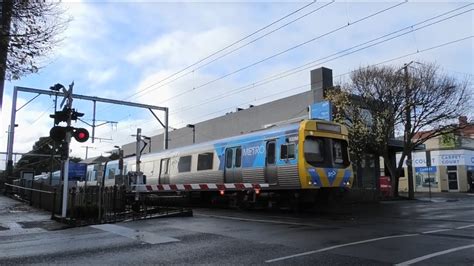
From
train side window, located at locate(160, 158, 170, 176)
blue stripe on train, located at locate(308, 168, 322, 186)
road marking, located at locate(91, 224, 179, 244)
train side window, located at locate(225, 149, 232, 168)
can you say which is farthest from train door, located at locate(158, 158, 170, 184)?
road marking, located at locate(91, 224, 179, 244)

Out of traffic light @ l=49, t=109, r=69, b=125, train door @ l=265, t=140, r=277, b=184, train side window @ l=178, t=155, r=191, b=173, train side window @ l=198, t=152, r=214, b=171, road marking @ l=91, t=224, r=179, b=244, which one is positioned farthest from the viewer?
train side window @ l=178, t=155, r=191, b=173

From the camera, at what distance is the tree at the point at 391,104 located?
27.8 m

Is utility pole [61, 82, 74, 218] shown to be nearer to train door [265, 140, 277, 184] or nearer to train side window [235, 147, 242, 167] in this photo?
train side window [235, 147, 242, 167]

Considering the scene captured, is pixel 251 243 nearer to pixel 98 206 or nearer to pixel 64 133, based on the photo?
pixel 98 206

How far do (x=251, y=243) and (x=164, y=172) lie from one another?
53.7ft

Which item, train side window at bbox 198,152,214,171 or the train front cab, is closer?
the train front cab

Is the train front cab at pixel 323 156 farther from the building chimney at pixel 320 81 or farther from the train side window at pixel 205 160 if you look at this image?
the building chimney at pixel 320 81

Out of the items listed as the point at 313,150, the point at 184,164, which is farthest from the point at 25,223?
the point at 313,150

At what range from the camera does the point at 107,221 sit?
1462 cm

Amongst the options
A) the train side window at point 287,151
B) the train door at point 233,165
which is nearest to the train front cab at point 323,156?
the train side window at point 287,151

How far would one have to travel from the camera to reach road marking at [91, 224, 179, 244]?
34.5 ft

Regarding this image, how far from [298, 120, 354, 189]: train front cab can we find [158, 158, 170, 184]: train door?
396 inches

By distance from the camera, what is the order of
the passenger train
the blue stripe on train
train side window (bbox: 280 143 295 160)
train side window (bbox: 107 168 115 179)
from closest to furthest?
the blue stripe on train, the passenger train, train side window (bbox: 280 143 295 160), train side window (bbox: 107 168 115 179)

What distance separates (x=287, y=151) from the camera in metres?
17.4
